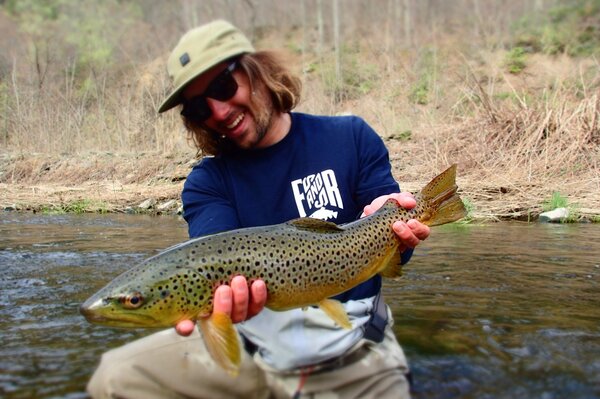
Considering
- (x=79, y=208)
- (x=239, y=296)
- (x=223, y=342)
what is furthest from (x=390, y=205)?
(x=79, y=208)

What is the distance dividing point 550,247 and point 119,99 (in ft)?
36.8

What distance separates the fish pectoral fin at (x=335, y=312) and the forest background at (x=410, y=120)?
10.3ft

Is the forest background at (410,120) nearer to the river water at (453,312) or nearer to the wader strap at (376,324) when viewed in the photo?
the river water at (453,312)

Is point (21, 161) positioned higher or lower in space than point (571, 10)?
lower

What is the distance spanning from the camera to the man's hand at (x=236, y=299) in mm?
2098

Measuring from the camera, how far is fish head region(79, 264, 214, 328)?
2084 mm

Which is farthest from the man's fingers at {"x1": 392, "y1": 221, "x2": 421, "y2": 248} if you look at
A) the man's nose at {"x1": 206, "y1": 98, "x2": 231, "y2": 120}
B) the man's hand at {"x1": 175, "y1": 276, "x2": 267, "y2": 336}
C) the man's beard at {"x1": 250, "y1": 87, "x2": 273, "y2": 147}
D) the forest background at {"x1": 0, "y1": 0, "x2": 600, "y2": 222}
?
the forest background at {"x1": 0, "y1": 0, "x2": 600, "y2": 222}

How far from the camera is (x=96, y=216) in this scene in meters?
9.98

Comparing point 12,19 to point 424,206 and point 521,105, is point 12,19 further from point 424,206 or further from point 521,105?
point 424,206

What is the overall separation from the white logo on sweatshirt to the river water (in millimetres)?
854

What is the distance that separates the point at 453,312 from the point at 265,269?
1.92 m

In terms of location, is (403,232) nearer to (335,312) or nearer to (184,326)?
(335,312)

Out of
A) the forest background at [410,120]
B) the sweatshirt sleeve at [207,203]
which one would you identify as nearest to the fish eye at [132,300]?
the sweatshirt sleeve at [207,203]

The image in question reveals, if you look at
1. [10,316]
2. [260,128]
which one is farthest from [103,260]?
[260,128]
